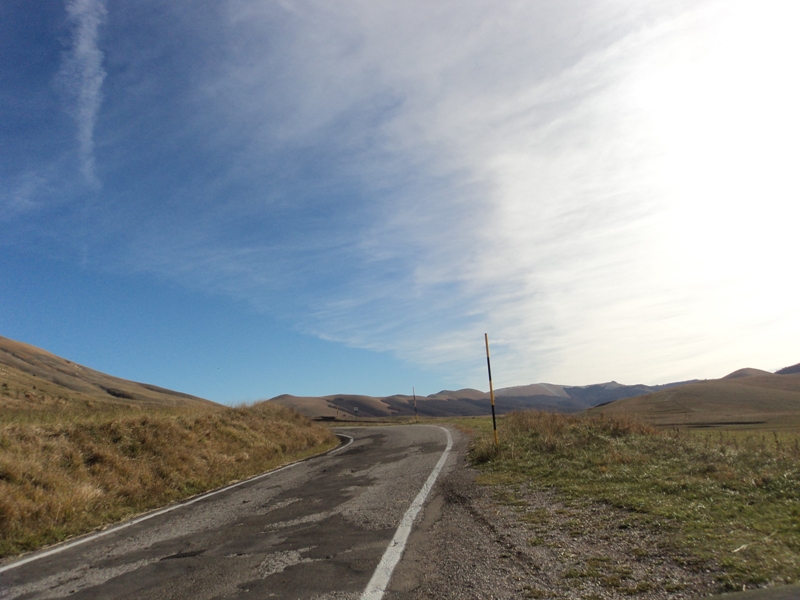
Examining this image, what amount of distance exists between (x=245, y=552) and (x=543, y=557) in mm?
3544

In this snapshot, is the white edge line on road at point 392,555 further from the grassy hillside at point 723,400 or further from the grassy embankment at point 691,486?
the grassy hillside at point 723,400

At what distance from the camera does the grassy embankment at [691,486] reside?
4.43 metres

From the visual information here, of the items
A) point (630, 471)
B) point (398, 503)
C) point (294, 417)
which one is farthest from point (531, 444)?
point (294, 417)

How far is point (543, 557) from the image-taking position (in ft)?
16.3

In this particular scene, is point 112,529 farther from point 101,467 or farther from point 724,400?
point 724,400

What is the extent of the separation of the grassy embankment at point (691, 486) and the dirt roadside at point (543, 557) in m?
0.27

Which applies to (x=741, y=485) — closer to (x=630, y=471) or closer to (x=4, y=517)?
(x=630, y=471)

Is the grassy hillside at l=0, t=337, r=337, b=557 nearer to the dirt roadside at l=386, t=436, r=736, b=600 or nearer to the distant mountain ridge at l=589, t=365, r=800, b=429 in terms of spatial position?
the dirt roadside at l=386, t=436, r=736, b=600

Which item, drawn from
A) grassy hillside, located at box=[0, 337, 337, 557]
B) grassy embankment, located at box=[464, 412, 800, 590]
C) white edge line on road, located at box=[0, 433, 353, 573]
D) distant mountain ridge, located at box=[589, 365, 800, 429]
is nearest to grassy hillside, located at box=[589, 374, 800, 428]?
distant mountain ridge, located at box=[589, 365, 800, 429]

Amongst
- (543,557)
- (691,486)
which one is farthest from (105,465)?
(691,486)

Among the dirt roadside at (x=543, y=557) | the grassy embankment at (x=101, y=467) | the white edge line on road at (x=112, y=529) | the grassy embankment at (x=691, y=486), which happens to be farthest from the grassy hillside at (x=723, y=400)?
the dirt roadside at (x=543, y=557)

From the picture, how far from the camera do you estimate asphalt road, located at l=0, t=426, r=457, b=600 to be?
4828 mm

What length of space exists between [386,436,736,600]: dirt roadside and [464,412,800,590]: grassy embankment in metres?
0.27

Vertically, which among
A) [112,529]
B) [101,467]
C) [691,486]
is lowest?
[112,529]
